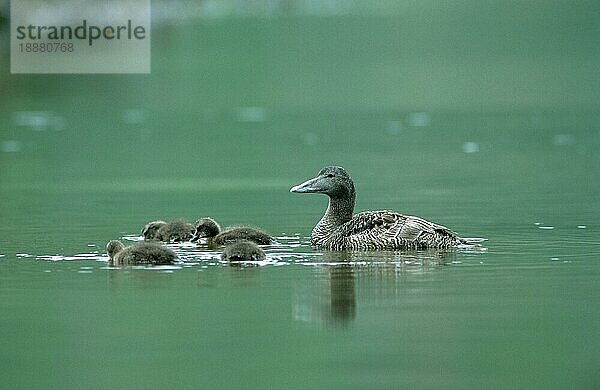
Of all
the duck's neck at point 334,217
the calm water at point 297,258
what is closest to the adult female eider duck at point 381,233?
the duck's neck at point 334,217

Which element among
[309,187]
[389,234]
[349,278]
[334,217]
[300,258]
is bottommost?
[349,278]

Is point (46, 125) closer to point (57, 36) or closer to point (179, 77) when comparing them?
point (57, 36)

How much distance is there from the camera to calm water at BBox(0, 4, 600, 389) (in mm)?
8750

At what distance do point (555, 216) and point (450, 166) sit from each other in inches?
221

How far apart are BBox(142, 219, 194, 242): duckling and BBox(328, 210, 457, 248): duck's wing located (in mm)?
1130

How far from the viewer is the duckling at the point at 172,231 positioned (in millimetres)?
13367

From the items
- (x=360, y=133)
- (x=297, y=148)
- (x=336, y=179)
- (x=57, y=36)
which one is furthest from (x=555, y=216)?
(x=57, y=36)

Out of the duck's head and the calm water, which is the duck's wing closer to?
the calm water

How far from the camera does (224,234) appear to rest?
13.1 metres

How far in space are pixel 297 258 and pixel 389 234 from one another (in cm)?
74

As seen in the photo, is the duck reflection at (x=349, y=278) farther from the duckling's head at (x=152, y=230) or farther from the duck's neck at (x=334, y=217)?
the duckling's head at (x=152, y=230)

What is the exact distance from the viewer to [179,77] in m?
39.6

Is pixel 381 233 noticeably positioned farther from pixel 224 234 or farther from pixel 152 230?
pixel 152 230

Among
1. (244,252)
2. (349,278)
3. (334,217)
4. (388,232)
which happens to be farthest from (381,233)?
(349,278)
